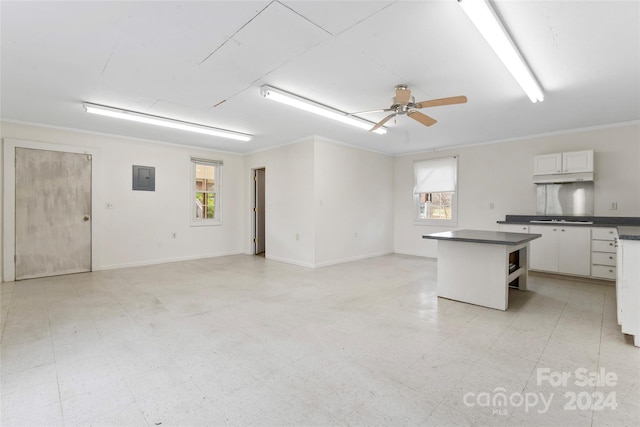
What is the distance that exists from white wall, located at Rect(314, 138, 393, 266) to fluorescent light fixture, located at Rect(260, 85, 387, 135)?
50.4 inches

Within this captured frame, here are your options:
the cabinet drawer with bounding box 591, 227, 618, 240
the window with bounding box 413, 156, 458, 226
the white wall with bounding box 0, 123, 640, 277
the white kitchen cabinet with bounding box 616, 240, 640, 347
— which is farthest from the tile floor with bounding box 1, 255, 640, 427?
the window with bounding box 413, 156, 458, 226

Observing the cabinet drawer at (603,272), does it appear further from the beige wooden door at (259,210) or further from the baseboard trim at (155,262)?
the baseboard trim at (155,262)

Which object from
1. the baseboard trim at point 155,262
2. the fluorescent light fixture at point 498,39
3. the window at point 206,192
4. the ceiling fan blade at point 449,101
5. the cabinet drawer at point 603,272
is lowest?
the baseboard trim at point 155,262

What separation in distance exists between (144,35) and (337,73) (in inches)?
66.6

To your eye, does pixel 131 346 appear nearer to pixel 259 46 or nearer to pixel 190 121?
pixel 259 46

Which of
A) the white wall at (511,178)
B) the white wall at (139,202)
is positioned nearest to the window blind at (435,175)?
the white wall at (511,178)

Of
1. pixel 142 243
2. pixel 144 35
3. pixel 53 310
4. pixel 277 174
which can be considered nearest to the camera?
pixel 144 35

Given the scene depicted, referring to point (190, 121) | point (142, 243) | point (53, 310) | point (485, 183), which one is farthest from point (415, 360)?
point (142, 243)

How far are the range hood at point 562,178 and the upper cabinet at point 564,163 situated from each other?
0.08 meters

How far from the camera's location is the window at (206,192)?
6.57 meters

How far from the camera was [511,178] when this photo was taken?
573 cm

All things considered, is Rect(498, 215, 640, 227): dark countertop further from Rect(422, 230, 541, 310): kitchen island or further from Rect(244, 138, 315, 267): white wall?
Rect(244, 138, 315, 267): white wall

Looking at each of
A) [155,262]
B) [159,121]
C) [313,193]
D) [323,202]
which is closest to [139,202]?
[155,262]

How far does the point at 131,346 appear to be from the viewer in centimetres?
241
